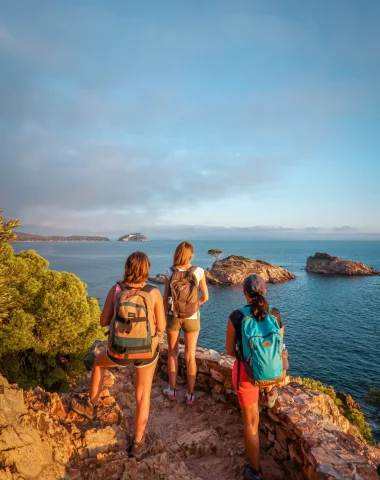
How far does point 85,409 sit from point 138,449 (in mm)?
1003

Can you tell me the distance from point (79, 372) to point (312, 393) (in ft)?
35.1

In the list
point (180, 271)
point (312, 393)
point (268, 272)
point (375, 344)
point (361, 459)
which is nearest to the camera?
point (361, 459)

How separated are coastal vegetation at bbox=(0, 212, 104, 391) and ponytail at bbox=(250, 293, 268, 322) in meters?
9.76

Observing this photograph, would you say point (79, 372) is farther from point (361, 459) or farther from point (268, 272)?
point (268, 272)

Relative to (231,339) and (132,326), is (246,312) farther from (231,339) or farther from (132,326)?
(132,326)

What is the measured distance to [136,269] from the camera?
313 cm

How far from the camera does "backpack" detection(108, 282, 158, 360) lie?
299 cm

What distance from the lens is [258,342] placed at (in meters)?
3.01

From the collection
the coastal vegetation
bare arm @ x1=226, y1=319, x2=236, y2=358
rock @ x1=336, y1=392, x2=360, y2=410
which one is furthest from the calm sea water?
bare arm @ x1=226, y1=319, x2=236, y2=358

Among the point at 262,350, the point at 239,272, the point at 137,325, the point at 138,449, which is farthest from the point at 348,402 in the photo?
the point at 239,272

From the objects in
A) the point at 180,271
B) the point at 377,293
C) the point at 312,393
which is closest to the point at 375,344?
the point at 377,293

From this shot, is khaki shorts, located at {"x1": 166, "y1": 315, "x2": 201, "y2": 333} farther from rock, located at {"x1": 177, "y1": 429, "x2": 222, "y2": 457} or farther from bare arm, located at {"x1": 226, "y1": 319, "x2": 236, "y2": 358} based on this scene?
rock, located at {"x1": 177, "y1": 429, "x2": 222, "y2": 457}

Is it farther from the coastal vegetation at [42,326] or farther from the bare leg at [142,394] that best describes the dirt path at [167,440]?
the coastal vegetation at [42,326]

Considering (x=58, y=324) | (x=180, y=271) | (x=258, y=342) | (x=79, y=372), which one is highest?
(x=180, y=271)
